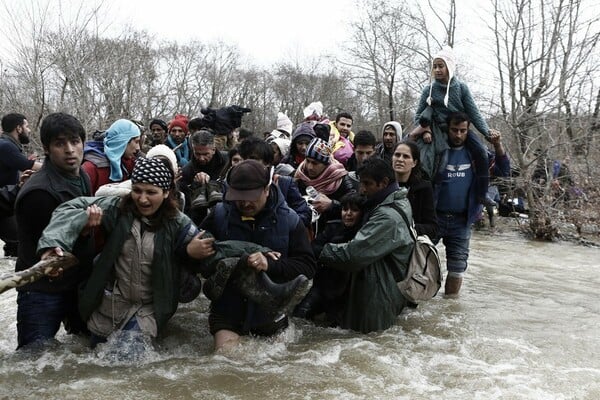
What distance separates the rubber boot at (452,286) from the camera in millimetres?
5666

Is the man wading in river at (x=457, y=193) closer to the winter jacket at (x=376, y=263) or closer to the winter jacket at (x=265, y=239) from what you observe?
the winter jacket at (x=376, y=263)

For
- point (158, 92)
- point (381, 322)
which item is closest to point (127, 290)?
point (381, 322)

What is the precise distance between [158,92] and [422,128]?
31724 millimetres

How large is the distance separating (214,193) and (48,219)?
1.69m

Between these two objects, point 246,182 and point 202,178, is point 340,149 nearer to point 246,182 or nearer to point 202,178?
point 202,178

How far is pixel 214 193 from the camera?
479 centimetres

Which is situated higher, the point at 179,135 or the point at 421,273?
the point at 179,135

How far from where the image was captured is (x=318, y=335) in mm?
4352

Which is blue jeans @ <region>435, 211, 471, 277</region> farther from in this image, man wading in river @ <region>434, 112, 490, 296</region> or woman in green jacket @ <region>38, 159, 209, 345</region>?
woman in green jacket @ <region>38, 159, 209, 345</region>

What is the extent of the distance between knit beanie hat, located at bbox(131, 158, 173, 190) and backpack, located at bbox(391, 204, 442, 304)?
1.98m

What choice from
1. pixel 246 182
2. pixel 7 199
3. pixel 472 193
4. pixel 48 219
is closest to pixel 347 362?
pixel 246 182

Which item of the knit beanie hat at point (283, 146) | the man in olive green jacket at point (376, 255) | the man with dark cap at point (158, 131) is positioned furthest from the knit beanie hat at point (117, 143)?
the man with dark cap at point (158, 131)

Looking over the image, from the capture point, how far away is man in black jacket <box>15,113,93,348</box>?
10.8 ft

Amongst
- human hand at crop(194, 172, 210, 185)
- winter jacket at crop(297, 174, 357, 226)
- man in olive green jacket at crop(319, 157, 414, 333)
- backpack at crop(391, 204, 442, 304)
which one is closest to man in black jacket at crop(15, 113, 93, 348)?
human hand at crop(194, 172, 210, 185)
